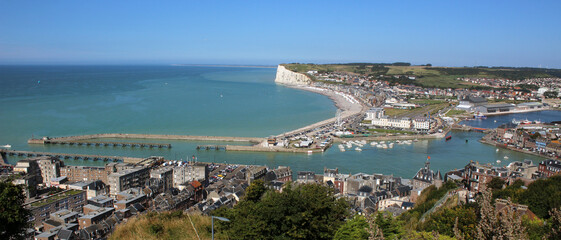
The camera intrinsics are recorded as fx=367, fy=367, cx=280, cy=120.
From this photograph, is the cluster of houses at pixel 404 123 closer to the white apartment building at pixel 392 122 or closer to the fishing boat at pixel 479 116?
the white apartment building at pixel 392 122

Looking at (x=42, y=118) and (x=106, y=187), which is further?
(x=42, y=118)

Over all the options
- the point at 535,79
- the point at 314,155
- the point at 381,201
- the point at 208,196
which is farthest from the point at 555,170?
the point at 535,79

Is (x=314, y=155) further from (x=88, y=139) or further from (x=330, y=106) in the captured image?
(x=330, y=106)

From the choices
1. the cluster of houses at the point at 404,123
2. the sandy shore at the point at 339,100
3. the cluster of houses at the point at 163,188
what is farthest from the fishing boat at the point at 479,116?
the cluster of houses at the point at 163,188

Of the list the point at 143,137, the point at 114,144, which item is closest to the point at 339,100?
the point at 143,137

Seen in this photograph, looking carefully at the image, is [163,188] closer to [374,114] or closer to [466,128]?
[374,114]

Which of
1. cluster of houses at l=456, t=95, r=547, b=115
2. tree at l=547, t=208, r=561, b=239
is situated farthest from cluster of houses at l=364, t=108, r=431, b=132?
tree at l=547, t=208, r=561, b=239

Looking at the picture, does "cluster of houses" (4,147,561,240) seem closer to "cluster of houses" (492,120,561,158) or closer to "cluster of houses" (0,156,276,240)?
"cluster of houses" (0,156,276,240)
